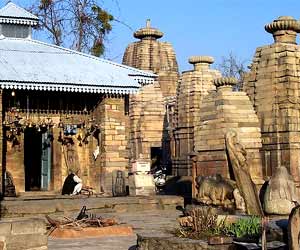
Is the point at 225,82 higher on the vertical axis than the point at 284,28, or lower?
lower

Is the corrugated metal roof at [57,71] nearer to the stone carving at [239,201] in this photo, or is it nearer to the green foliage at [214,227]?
the stone carving at [239,201]

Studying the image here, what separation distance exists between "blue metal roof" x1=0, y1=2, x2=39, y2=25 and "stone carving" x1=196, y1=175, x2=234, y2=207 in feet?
32.1

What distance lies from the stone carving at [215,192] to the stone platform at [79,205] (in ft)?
8.18

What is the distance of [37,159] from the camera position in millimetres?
20781

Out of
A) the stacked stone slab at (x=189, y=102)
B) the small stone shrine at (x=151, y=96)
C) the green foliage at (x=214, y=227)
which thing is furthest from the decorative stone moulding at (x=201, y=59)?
the green foliage at (x=214, y=227)

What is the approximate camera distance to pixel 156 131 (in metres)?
36.1

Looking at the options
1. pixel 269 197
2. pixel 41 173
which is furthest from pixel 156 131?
pixel 269 197

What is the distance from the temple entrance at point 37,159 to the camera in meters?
19.8

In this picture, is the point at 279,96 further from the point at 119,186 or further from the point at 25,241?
the point at 25,241

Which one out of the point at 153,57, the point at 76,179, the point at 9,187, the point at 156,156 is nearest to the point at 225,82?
the point at 76,179

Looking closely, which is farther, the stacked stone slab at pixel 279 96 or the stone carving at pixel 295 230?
the stacked stone slab at pixel 279 96

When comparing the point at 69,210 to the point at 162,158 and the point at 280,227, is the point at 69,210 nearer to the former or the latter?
the point at 280,227

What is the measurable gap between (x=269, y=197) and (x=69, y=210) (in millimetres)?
5398

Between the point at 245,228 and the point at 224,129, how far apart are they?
734 cm
